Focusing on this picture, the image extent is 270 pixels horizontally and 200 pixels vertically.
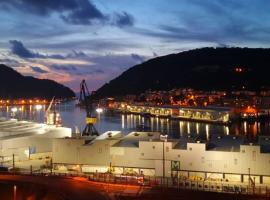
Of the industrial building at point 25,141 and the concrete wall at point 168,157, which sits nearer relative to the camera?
the concrete wall at point 168,157

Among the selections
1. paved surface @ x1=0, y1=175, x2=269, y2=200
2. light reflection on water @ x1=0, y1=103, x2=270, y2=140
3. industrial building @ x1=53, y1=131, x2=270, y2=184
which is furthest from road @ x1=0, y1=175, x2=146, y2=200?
light reflection on water @ x1=0, y1=103, x2=270, y2=140

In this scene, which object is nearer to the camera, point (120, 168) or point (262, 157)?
point (262, 157)

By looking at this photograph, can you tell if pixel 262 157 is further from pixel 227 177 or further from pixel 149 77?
pixel 149 77

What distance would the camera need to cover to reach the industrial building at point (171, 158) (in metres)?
7.77

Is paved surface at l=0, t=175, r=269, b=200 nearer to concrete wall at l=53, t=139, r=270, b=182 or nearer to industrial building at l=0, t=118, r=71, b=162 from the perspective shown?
concrete wall at l=53, t=139, r=270, b=182

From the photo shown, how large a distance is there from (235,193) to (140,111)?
34.1 metres

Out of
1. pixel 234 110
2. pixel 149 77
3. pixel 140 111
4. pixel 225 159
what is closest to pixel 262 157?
pixel 225 159

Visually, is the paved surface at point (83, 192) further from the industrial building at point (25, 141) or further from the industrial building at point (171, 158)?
the industrial building at point (25, 141)

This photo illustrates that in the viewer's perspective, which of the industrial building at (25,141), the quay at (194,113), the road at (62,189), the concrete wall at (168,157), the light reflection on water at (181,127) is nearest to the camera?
the road at (62,189)

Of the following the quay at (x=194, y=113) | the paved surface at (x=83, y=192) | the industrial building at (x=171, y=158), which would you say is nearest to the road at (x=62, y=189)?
the paved surface at (x=83, y=192)

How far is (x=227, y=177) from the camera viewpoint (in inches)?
312

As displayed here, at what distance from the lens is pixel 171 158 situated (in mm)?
8258

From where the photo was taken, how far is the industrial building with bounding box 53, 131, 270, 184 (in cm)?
777

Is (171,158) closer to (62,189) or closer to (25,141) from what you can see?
(62,189)
